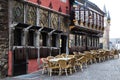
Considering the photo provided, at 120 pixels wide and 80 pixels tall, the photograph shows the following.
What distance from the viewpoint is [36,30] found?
18906 mm

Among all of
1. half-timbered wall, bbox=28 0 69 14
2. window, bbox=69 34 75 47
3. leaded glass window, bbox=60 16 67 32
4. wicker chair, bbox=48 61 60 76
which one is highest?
half-timbered wall, bbox=28 0 69 14

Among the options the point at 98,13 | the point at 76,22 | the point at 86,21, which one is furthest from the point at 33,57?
the point at 98,13

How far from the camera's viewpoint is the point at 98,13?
35.0 m

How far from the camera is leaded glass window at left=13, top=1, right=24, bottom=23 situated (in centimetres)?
1633

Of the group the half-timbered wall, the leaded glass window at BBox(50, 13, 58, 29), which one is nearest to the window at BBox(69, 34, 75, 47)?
the half-timbered wall

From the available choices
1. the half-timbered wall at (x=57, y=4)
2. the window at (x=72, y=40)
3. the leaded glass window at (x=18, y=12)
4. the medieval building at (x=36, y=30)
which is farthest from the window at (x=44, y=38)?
the window at (x=72, y=40)

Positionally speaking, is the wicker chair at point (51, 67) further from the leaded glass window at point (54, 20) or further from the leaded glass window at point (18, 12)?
the leaded glass window at point (54, 20)

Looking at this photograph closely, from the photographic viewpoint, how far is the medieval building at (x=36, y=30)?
1583 cm

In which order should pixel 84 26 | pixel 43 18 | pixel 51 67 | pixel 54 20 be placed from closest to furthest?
pixel 51 67 → pixel 43 18 → pixel 54 20 → pixel 84 26

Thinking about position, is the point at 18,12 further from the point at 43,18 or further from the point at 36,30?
the point at 43,18

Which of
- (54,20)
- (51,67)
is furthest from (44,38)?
(51,67)

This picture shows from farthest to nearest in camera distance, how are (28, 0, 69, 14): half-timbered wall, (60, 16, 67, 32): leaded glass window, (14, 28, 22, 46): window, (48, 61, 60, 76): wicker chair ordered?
(60, 16, 67, 32): leaded glass window < (28, 0, 69, 14): half-timbered wall < (14, 28, 22, 46): window < (48, 61, 60, 76): wicker chair

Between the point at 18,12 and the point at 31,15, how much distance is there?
1656 mm

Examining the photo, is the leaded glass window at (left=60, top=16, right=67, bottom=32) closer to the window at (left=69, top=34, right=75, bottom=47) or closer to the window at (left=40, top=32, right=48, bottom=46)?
the window at (left=69, top=34, right=75, bottom=47)
